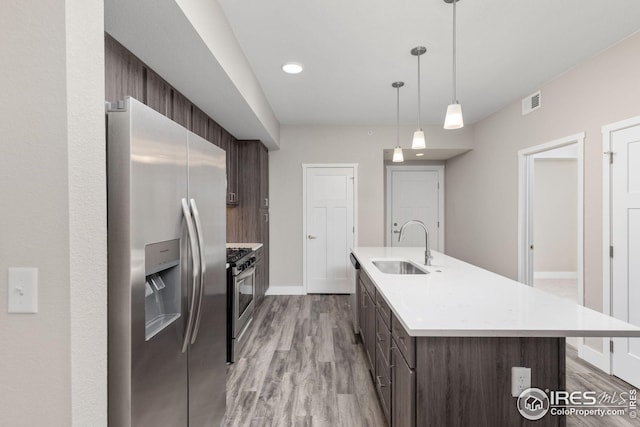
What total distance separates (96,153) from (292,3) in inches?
67.3

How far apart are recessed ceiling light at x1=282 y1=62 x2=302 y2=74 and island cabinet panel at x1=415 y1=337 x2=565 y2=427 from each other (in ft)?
8.34

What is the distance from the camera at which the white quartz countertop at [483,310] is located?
49.9 inches

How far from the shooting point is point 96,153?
914 mm

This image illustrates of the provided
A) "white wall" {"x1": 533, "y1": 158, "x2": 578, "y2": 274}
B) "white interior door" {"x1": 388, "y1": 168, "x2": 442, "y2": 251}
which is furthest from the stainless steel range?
"white wall" {"x1": 533, "y1": 158, "x2": 578, "y2": 274}

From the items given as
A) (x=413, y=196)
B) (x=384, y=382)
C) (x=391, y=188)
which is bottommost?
(x=384, y=382)

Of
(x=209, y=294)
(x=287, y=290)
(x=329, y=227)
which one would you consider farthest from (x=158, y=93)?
(x=287, y=290)

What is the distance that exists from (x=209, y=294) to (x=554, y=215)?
7.13 m

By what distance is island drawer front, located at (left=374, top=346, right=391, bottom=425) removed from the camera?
1.76 metres

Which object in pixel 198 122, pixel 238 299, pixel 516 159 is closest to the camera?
pixel 238 299

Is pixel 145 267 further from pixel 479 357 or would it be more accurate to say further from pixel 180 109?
pixel 180 109

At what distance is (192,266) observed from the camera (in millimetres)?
1329

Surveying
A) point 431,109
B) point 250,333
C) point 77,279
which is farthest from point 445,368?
point 431,109

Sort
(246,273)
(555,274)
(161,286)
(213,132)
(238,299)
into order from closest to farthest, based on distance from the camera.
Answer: (161,286) < (238,299) < (246,273) < (213,132) < (555,274)

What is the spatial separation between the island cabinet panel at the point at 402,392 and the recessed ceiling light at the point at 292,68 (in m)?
2.46
